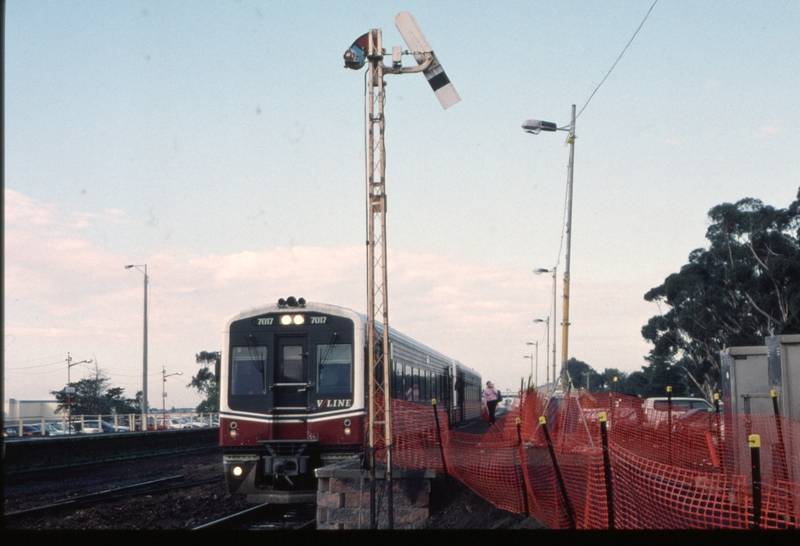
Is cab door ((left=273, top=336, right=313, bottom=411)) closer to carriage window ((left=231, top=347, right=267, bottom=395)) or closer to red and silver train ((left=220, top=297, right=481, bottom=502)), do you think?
red and silver train ((left=220, top=297, right=481, bottom=502))

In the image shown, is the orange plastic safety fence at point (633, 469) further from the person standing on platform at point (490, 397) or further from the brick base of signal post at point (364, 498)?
the person standing on platform at point (490, 397)

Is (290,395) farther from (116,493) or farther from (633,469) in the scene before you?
(633,469)

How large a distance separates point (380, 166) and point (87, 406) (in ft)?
232

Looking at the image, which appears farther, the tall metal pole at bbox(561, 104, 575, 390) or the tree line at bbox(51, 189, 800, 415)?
the tree line at bbox(51, 189, 800, 415)

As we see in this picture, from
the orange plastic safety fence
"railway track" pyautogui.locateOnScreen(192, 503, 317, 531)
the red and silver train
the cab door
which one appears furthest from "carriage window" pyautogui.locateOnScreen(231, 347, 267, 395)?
the orange plastic safety fence

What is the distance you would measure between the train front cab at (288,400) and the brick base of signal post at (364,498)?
184 centimetres

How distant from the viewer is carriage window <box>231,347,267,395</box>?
510 inches

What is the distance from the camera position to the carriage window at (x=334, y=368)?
1269cm

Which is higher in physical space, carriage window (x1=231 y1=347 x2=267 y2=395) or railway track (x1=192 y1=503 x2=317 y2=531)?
carriage window (x1=231 y1=347 x2=267 y2=395)

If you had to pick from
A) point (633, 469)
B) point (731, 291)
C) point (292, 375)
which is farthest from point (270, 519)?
point (731, 291)

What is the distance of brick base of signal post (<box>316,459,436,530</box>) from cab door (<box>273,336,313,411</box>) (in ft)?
7.81

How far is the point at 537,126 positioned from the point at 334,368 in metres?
11.6

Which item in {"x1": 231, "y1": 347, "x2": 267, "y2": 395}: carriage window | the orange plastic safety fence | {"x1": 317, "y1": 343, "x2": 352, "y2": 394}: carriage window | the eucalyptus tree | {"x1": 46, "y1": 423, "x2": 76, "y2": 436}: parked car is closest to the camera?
the orange plastic safety fence

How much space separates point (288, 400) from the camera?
12836 mm
